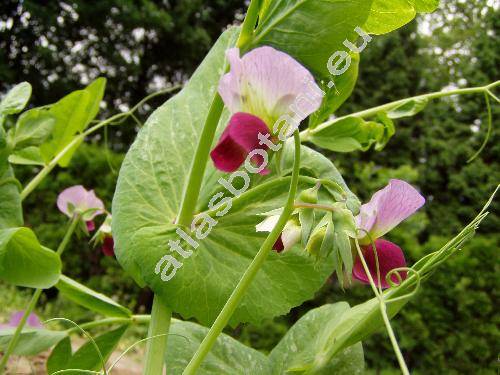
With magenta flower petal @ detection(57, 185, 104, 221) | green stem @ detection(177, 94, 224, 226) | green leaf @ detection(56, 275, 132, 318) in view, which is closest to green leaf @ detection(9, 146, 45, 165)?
magenta flower petal @ detection(57, 185, 104, 221)

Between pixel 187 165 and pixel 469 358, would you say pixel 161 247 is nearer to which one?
pixel 187 165

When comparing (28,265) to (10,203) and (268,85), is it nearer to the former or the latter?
(10,203)

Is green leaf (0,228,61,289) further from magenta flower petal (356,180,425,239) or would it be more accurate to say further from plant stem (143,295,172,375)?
magenta flower petal (356,180,425,239)

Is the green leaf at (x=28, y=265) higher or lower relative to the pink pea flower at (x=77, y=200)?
higher

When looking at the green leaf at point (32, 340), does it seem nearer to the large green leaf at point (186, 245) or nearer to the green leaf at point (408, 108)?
the large green leaf at point (186, 245)

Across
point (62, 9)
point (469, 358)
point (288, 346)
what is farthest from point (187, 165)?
point (62, 9)

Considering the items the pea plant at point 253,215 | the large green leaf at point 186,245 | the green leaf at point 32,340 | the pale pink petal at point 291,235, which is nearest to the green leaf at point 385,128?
the pea plant at point 253,215
